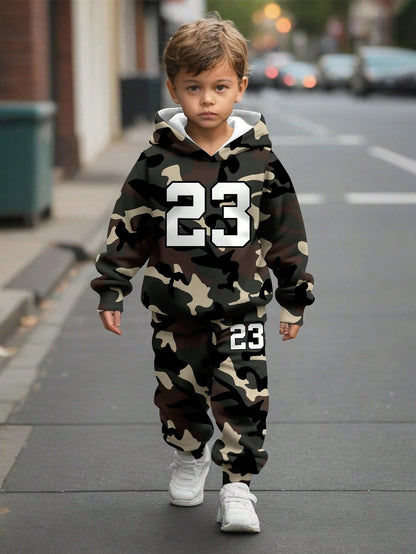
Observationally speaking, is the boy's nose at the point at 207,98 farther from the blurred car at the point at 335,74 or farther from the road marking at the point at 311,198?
the blurred car at the point at 335,74

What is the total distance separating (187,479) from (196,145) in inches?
44.5

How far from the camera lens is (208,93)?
151 inches

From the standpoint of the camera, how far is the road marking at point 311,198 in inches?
557

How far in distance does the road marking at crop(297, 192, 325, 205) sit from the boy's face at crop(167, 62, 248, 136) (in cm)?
1016

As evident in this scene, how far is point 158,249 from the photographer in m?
4.05

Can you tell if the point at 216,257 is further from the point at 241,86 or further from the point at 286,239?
the point at 241,86

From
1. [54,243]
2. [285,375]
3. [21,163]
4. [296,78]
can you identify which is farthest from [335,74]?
[285,375]

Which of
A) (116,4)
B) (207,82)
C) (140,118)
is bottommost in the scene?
(140,118)

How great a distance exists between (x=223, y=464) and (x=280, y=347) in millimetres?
3062

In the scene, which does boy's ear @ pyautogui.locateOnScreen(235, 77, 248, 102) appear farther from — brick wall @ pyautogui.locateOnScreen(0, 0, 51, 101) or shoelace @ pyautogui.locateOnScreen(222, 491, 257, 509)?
brick wall @ pyautogui.locateOnScreen(0, 0, 51, 101)

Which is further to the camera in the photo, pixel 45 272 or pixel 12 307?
pixel 45 272

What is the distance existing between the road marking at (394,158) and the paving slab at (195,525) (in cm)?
1356

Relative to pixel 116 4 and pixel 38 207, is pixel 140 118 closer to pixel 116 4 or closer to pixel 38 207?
pixel 116 4

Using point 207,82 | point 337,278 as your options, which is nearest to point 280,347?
point 337,278
